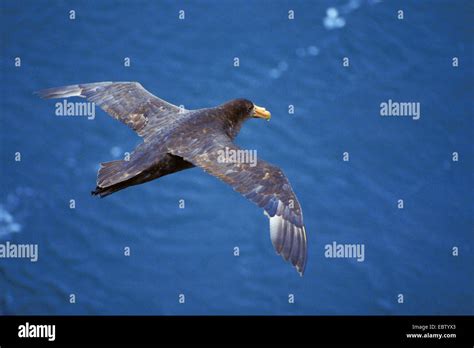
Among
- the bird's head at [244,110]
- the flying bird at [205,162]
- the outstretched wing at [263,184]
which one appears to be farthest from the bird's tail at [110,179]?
the bird's head at [244,110]

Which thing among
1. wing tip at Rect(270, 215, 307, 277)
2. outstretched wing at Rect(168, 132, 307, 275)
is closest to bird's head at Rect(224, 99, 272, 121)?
outstretched wing at Rect(168, 132, 307, 275)

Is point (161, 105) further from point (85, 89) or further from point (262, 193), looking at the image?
point (262, 193)

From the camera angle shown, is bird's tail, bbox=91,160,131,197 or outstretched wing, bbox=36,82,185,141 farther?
outstretched wing, bbox=36,82,185,141

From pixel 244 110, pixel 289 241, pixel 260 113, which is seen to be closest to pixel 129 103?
pixel 244 110

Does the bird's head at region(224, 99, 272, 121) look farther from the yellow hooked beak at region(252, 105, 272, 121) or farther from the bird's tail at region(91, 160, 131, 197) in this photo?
the bird's tail at region(91, 160, 131, 197)

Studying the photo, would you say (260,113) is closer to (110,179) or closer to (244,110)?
(244,110)

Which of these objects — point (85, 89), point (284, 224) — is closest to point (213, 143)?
point (284, 224)
